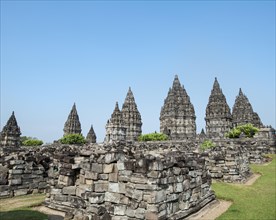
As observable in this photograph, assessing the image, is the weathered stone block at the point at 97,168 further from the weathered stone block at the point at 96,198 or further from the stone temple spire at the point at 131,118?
the stone temple spire at the point at 131,118

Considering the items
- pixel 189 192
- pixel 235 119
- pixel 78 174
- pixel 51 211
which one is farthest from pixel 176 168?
pixel 235 119

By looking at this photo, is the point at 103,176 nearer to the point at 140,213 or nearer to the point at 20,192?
the point at 140,213

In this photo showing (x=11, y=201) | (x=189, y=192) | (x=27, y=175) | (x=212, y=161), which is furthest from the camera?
(x=212, y=161)

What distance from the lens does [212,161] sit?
1631 centimetres

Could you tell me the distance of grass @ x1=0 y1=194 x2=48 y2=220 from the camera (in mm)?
8312

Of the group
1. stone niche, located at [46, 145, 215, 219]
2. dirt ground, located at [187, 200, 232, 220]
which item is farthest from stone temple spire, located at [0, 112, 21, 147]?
dirt ground, located at [187, 200, 232, 220]

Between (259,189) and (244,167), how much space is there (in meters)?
4.23

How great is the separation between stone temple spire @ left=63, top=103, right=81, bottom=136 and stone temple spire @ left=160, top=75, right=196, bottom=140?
876 inches

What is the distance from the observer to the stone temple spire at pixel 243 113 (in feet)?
204

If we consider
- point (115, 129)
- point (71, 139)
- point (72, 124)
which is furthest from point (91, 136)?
point (115, 129)

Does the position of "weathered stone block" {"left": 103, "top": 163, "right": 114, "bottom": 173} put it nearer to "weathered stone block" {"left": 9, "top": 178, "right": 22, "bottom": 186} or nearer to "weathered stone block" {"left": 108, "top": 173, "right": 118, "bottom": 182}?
"weathered stone block" {"left": 108, "top": 173, "right": 118, "bottom": 182}

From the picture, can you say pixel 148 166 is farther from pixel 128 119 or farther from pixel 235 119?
pixel 235 119

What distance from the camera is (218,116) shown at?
58.8 meters

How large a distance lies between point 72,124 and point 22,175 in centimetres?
5833
